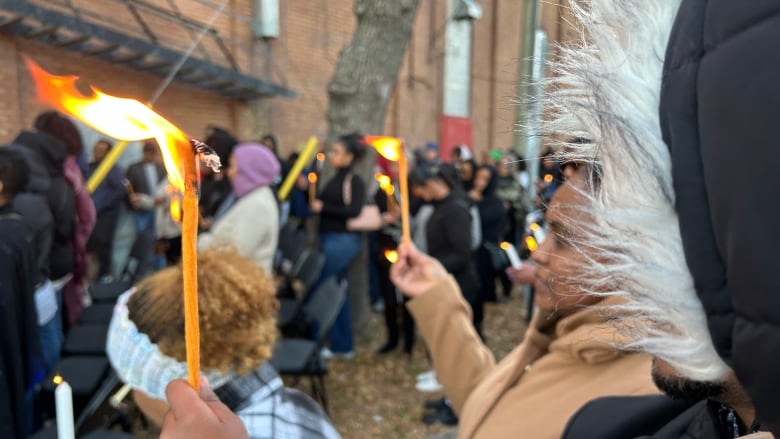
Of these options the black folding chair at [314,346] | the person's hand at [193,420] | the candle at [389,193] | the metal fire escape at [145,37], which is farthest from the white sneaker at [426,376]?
the metal fire escape at [145,37]

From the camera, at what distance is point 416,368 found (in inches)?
205

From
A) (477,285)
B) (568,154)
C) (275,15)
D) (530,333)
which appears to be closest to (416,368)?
(477,285)

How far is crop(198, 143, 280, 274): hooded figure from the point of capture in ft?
12.4

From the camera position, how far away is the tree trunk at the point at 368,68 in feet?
17.9

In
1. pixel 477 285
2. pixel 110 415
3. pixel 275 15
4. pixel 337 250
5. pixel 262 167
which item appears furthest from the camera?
pixel 275 15

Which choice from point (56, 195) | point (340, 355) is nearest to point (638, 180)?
point (56, 195)

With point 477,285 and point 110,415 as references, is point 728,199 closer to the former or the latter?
point 110,415

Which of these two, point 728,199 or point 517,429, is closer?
point 728,199

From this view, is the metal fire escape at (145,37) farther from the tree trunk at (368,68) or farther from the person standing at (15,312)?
the person standing at (15,312)

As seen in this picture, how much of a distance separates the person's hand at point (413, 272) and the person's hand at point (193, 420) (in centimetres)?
125

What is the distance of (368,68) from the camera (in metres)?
5.51

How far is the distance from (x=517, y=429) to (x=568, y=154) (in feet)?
2.47

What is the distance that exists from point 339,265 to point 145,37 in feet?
19.8

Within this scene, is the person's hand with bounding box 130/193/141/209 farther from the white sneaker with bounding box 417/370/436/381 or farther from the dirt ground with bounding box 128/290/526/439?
the white sneaker with bounding box 417/370/436/381
